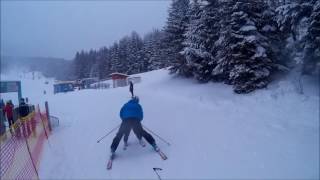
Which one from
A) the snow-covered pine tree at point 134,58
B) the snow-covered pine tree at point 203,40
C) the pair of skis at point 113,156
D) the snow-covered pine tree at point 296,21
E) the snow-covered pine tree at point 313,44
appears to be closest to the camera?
the pair of skis at point 113,156

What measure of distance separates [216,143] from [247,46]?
8691 mm

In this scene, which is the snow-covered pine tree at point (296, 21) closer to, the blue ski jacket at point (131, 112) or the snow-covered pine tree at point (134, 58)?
the blue ski jacket at point (131, 112)

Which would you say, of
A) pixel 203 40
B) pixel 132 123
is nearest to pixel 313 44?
pixel 132 123

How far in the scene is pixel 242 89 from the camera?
16.8 metres

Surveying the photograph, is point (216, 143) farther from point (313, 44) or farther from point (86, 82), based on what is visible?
point (86, 82)

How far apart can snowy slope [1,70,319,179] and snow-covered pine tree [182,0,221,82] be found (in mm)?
7232

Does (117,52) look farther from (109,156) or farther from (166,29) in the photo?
(109,156)

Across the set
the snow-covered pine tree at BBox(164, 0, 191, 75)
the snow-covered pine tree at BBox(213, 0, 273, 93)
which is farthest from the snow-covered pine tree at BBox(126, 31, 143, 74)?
the snow-covered pine tree at BBox(213, 0, 273, 93)

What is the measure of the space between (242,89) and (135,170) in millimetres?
9897

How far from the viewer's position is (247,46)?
664 inches

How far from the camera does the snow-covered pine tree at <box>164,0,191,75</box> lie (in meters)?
26.4

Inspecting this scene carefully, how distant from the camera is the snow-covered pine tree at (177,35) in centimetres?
2636

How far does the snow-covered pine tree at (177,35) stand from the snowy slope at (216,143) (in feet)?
35.9

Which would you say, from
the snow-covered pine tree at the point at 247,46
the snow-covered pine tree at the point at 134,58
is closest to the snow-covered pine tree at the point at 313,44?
the snow-covered pine tree at the point at 247,46
